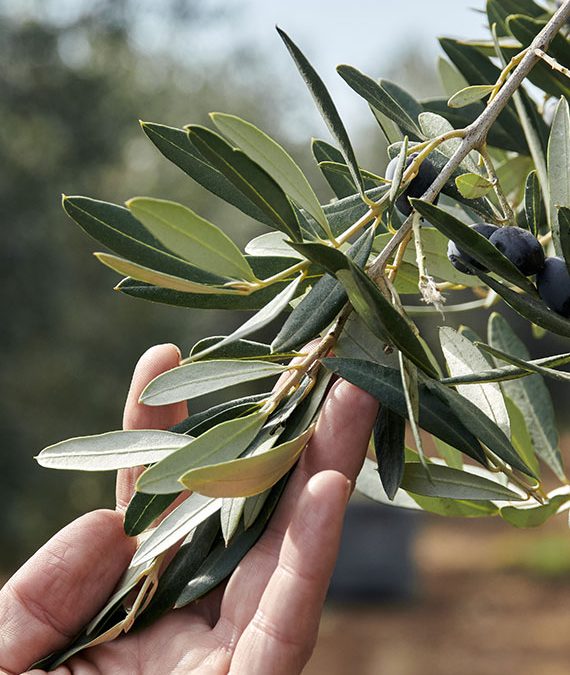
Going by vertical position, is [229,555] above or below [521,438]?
above

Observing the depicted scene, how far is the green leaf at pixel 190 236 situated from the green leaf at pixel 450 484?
169 mm

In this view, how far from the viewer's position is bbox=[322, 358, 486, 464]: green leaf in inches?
20.1

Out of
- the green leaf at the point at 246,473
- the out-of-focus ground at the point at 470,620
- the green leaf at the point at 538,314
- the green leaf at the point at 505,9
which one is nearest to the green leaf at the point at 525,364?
the green leaf at the point at 538,314

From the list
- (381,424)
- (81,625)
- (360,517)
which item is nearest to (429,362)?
(381,424)

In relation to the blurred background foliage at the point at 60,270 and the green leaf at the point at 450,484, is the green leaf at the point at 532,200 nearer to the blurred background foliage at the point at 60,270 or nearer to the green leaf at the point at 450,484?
the green leaf at the point at 450,484

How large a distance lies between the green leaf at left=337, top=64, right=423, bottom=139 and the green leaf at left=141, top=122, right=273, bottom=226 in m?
0.10

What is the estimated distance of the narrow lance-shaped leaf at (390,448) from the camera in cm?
53

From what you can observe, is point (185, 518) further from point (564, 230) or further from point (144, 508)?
point (564, 230)

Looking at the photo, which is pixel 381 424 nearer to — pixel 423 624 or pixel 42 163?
pixel 423 624

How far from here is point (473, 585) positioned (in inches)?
250

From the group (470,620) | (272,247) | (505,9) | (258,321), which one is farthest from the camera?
(470,620)

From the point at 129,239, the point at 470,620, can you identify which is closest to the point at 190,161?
the point at 129,239

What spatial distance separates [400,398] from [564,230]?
130 millimetres

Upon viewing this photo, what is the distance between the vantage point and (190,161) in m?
0.57
